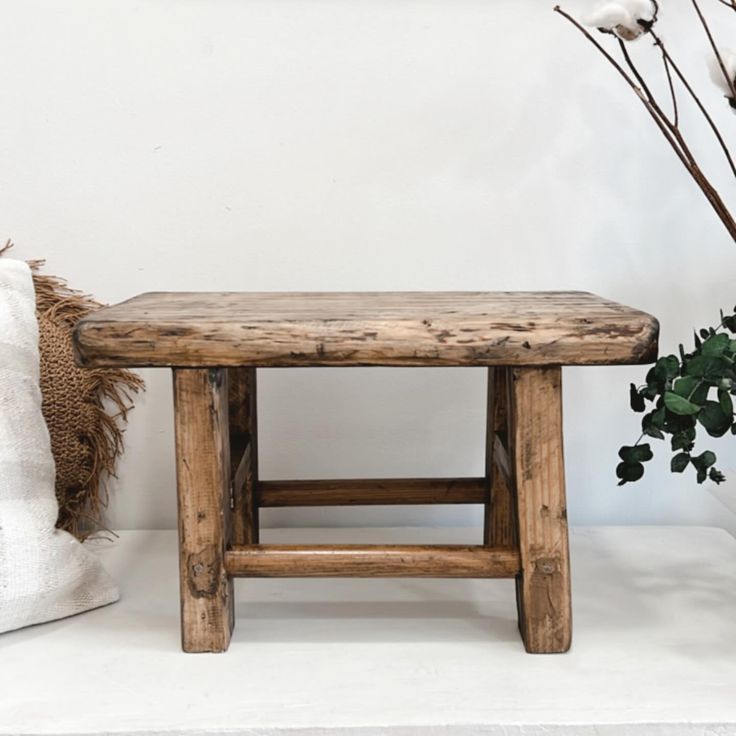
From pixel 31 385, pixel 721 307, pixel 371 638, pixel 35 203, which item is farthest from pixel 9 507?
pixel 721 307

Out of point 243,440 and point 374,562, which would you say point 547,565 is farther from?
point 243,440

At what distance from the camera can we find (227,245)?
1.18 metres

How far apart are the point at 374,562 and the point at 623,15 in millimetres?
595

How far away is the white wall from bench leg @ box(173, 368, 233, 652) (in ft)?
1.38

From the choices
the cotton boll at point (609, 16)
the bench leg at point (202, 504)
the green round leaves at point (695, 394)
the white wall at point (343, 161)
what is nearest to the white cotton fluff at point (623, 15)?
the cotton boll at point (609, 16)

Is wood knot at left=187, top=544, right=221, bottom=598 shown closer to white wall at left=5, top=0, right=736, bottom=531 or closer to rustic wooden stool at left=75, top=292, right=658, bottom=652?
rustic wooden stool at left=75, top=292, right=658, bottom=652

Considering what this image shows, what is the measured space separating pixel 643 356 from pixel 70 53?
0.82m

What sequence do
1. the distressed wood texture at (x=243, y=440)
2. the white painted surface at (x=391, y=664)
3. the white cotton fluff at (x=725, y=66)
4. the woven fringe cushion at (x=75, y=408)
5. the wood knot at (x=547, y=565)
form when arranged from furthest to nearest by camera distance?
1. the woven fringe cushion at (x=75, y=408)
2. the distressed wood texture at (x=243, y=440)
3. the white cotton fluff at (x=725, y=66)
4. the wood knot at (x=547, y=565)
5. the white painted surface at (x=391, y=664)

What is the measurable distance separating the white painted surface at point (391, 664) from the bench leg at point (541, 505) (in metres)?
0.04

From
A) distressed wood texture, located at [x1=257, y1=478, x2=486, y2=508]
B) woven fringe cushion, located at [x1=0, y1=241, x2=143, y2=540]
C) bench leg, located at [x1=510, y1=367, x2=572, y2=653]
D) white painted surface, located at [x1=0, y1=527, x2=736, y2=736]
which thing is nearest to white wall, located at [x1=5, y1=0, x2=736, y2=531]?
woven fringe cushion, located at [x1=0, y1=241, x2=143, y2=540]

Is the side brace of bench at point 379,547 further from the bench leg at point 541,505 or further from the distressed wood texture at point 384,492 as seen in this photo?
the distressed wood texture at point 384,492

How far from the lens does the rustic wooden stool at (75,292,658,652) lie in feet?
2.43

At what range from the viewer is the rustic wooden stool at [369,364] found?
0.74m

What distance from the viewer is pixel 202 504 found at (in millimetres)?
797
